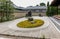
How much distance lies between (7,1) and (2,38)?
1331 cm

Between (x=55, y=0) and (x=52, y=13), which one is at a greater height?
(x=55, y=0)

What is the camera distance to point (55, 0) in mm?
34094

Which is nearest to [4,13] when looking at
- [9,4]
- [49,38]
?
[9,4]

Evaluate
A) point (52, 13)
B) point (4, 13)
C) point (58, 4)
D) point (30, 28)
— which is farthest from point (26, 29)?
point (58, 4)

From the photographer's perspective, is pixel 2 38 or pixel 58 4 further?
pixel 58 4

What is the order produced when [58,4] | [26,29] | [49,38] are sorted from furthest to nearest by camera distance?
[58,4]
[26,29]
[49,38]

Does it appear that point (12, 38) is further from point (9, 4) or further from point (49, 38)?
point (9, 4)

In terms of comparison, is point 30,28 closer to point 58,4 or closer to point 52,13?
point 52,13

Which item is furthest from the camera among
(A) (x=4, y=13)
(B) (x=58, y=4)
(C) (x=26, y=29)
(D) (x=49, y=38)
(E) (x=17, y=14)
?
(B) (x=58, y=4)

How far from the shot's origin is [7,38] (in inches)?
368

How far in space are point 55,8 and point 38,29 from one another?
70.6ft

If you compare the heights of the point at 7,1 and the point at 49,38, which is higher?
the point at 7,1

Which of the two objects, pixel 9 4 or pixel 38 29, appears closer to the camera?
pixel 38 29

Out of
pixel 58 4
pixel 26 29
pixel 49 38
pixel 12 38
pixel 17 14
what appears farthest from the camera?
pixel 58 4
